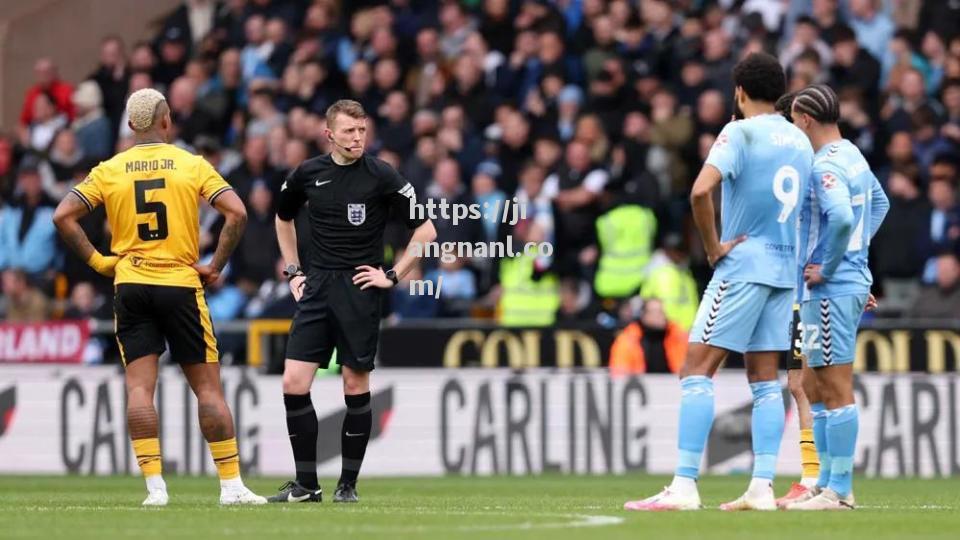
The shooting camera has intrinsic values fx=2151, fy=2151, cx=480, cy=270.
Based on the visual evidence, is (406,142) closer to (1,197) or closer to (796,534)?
(1,197)

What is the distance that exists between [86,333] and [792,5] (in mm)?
8227

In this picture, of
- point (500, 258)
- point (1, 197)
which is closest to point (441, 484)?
point (500, 258)

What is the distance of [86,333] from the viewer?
2189cm

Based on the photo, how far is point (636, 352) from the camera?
19938mm

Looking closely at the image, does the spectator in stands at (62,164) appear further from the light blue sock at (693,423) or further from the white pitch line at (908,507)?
the light blue sock at (693,423)

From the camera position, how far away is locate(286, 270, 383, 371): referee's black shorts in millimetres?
12461

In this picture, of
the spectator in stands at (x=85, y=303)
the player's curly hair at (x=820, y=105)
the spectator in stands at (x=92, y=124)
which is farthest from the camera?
the spectator in stands at (x=92, y=124)

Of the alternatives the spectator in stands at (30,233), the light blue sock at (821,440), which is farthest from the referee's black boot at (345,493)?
the spectator in stands at (30,233)

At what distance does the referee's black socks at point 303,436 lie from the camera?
12.5 m

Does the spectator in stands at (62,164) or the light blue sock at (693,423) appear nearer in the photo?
the light blue sock at (693,423)

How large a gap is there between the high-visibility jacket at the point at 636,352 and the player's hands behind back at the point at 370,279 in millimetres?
7662

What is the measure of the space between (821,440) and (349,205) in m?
3.01

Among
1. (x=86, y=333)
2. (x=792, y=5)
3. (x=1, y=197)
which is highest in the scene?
(x=792, y=5)

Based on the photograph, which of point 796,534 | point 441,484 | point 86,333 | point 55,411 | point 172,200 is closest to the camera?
point 796,534
